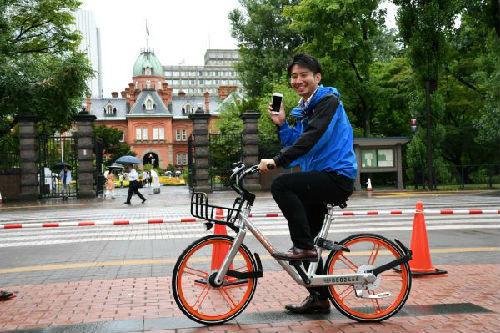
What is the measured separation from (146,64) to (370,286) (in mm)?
124175

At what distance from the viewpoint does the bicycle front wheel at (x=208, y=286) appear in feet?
14.8

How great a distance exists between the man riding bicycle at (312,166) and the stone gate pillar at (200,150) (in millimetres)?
23635

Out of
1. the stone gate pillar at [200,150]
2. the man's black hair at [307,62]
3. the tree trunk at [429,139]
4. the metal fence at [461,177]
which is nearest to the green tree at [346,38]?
the metal fence at [461,177]

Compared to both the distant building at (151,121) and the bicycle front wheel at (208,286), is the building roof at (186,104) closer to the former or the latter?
the distant building at (151,121)

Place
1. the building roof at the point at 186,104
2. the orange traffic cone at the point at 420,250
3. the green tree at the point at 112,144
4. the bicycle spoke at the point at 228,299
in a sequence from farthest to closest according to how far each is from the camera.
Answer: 1. the building roof at the point at 186,104
2. the green tree at the point at 112,144
3. the orange traffic cone at the point at 420,250
4. the bicycle spoke at the point at 228,299

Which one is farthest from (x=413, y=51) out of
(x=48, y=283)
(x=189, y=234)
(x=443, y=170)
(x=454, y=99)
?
(x=48, y=283)

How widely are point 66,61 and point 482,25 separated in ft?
74.5

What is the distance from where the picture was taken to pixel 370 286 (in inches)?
188

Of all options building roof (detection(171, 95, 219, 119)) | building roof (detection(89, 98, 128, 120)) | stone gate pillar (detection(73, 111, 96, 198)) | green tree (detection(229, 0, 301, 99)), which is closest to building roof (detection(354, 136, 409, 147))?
stone gate pillar (detection(73, 111, 96, 198))

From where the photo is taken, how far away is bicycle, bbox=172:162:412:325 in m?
4.55

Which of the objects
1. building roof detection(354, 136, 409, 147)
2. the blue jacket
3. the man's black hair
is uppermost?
building roof detection(354, 136, 409, 147)

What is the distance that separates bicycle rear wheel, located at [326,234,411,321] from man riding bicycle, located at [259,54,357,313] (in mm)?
186

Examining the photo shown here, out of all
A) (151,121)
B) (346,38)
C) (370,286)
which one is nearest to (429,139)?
(346,38)

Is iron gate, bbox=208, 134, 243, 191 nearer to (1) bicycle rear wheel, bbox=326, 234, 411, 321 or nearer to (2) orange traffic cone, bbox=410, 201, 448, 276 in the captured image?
(2) orange traffic cone, bbox=410, 201, 448, 276
